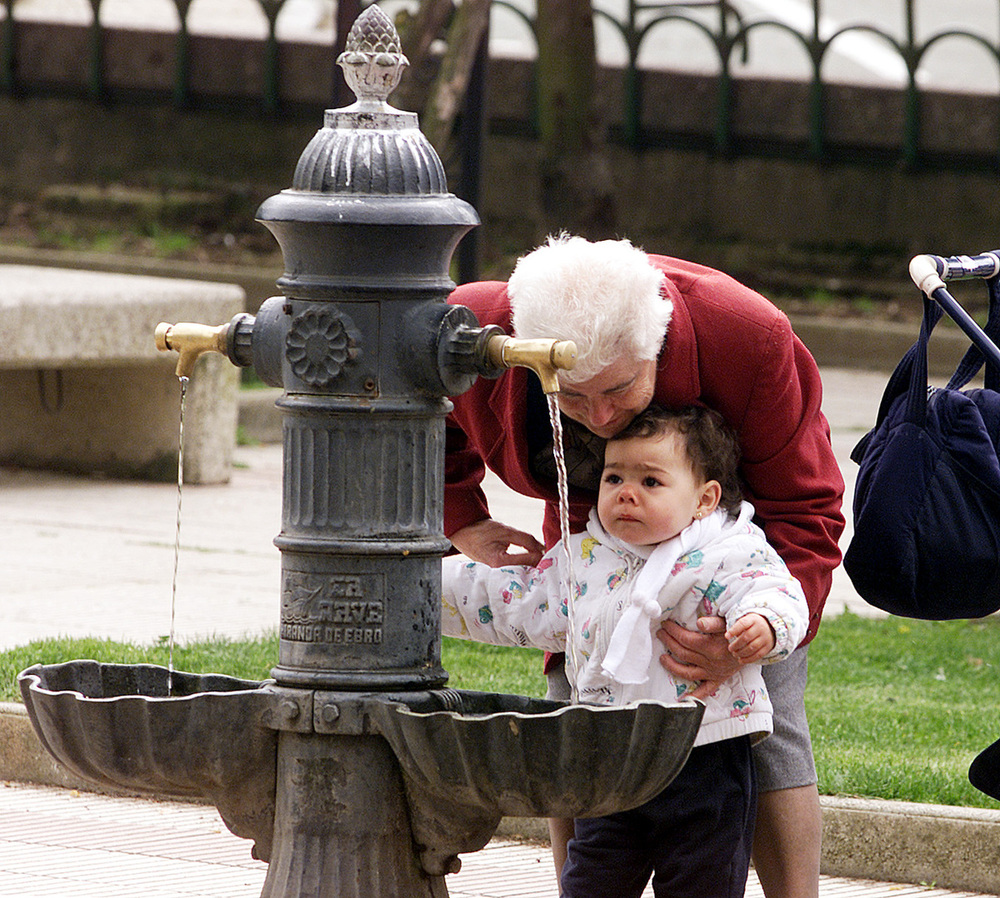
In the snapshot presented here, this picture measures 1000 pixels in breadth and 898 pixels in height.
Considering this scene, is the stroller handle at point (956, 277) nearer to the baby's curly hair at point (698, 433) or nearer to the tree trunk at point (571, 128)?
the baby's curly hair at point (698, 433)

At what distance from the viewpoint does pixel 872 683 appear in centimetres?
561

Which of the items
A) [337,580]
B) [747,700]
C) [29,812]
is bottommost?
[29,812]

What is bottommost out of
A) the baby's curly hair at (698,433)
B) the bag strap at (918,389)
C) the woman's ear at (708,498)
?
the woman's ear at (708,498)

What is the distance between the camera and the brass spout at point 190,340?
9.90 ft

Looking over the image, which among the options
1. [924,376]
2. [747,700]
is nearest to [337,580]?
[747,700]

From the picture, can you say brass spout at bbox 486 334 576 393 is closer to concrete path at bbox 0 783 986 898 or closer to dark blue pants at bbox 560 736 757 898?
dark blue pants at bbox 560 736 757 898

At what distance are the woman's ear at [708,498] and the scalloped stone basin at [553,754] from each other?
566 mm

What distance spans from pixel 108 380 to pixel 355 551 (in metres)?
6.77

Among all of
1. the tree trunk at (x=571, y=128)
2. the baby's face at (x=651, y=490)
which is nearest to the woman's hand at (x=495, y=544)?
the baby's face at (x=651, y=490)

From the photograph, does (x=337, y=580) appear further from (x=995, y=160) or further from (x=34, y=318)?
(x=995, y=160)

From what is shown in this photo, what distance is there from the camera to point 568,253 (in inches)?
119

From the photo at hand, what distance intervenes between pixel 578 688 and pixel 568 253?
72cm

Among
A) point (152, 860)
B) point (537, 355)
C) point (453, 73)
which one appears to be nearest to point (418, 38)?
point (453, 73)

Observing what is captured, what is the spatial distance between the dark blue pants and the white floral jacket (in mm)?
81
